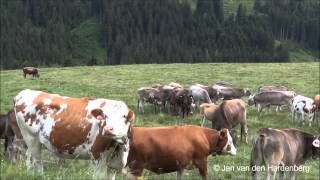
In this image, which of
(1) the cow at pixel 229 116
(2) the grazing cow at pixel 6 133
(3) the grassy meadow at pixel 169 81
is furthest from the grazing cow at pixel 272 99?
(2) the grazing cow at pixel 6 133

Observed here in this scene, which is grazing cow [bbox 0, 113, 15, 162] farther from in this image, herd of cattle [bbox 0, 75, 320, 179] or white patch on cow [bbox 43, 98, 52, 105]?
white patch on cow [bbox 43, 98, 52, 105]

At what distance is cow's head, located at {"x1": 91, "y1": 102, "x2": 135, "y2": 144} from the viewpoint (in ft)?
32.9

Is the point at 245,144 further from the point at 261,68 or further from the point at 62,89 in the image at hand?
the point at 261,68

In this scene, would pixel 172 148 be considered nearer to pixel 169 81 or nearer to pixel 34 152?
pixel 34 152

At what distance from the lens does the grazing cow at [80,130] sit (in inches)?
401

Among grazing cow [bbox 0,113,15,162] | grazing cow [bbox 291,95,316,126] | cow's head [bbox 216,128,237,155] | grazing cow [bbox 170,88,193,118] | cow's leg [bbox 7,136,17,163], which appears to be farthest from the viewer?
grazing cow [bbox 170,88,193,118]

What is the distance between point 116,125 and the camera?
10156mm

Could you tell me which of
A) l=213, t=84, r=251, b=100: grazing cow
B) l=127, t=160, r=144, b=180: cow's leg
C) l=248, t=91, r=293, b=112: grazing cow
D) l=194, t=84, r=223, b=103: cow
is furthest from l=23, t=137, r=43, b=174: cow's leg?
l=213, t=84, r=251, b=100: grazing cow

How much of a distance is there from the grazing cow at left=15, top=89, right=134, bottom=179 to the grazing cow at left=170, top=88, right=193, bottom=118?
18.4 m

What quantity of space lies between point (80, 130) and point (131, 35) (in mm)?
164383

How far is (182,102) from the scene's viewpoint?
1156 inches

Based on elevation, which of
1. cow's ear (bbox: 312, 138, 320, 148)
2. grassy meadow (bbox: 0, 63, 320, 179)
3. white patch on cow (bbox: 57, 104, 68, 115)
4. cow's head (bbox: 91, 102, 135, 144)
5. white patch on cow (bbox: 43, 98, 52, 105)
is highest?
white patch on cow (bbox: 43, 98, 52, 105)

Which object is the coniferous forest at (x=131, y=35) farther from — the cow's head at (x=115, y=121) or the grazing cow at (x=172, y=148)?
the cow's head at (x=115, y=121)

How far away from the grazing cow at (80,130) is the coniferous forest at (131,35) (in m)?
140
